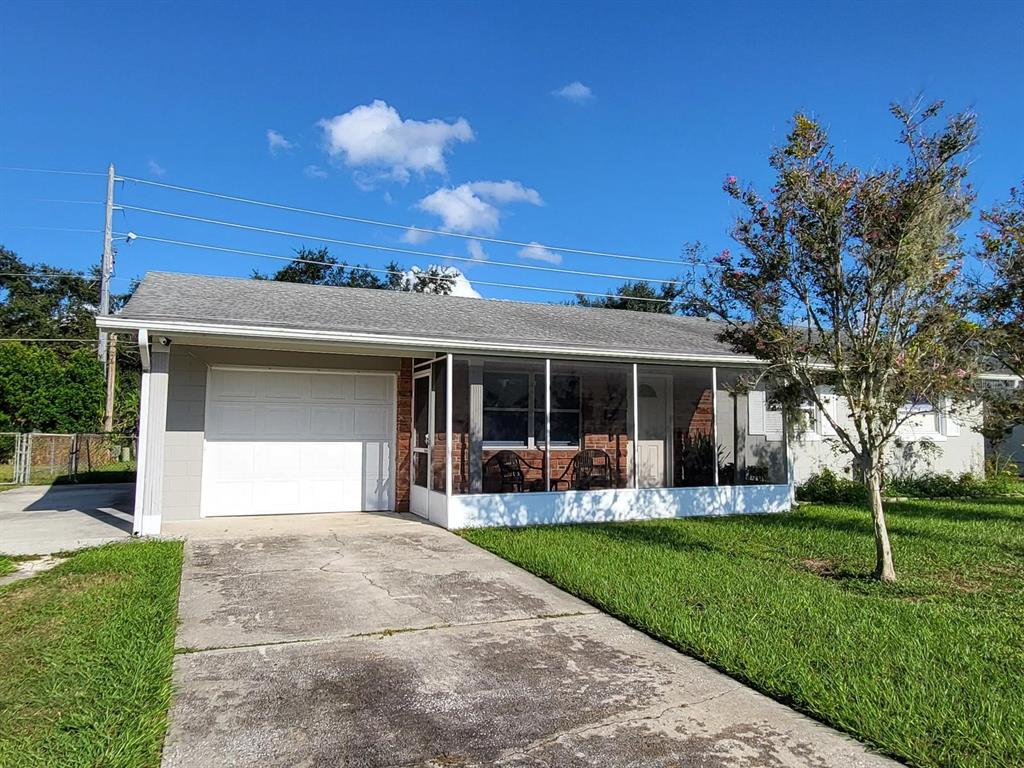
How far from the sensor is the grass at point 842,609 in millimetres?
3275

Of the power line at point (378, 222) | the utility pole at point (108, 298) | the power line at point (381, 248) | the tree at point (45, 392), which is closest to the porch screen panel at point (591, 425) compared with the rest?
the power line at point (378, 222)

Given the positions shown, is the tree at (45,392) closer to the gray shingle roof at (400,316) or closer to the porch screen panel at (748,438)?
the gray shingle roof at (400,316)

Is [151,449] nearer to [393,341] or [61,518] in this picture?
[61,518]

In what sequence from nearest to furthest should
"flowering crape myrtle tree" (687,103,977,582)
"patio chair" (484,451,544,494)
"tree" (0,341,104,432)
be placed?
"flowering crape myrtle tree" (687,103,977,582) < "patio chair" (484,451,544,494) < "tree" (0,341,104,432)

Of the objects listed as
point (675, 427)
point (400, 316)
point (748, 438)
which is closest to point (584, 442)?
point (675, 427)

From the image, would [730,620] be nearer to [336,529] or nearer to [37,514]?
[336,529]

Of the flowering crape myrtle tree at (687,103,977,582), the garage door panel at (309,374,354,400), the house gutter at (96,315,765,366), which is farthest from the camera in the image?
the garage door panel at (309,374,354,400)

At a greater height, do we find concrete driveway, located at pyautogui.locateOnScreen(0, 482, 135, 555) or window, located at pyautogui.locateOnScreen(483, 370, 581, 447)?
window, located at pyautogui.locateOnScreen(483, 370, 581, 447)

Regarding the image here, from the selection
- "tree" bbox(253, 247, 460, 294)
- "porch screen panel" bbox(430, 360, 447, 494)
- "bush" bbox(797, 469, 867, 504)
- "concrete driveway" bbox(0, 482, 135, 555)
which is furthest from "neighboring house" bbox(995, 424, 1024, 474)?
"concrete driveway" bbox(0, 482, 135, 555)

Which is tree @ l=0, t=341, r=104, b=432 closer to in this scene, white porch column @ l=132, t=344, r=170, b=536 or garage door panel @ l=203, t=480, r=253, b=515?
garage door panel @ l=203, t=480, r=253, b=515

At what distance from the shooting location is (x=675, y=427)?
11102mm

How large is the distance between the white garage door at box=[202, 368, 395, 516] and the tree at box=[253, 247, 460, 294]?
23956mm

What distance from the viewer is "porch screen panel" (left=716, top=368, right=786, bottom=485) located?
36.7 ft

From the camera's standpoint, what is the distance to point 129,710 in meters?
3.30
